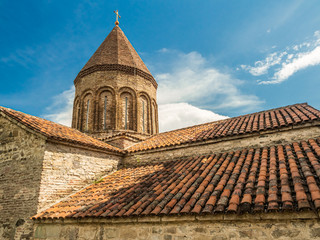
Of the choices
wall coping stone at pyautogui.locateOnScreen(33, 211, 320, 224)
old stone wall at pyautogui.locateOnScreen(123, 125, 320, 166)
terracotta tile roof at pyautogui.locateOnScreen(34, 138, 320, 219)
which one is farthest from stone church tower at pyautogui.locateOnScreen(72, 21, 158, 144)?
wall coping stone at pyautogui.locateOnScreen(33, 211, 320, 224)

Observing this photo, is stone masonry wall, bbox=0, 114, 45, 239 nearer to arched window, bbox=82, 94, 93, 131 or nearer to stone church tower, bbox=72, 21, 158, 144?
stone church tower, bbox=72, 21, 158, 144

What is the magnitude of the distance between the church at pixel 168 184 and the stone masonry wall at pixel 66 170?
0.10 ft

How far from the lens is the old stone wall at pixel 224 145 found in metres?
6.72

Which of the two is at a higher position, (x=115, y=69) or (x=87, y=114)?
(x=115, y=69)

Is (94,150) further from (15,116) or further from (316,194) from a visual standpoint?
(316,194)

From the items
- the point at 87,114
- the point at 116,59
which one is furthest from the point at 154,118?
the point at 116,59

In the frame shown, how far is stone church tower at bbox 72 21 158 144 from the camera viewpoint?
12.9 m

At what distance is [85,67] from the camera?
47.2ft

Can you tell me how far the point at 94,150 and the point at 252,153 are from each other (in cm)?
561

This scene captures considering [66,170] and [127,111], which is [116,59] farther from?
[66,170]

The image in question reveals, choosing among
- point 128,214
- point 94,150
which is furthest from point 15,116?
point 128,214

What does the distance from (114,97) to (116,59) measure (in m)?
2.74

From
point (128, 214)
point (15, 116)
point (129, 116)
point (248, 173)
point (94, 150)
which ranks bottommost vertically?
point (128, 214)

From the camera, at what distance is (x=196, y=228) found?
13.2 ft
